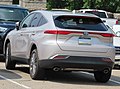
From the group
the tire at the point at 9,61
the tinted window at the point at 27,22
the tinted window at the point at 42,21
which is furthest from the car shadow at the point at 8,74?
the tinted window at the point at 42,21

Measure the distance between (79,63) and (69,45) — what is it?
49cm

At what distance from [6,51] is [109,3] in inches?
1200

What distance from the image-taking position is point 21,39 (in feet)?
41.5

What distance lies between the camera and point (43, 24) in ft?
37.8

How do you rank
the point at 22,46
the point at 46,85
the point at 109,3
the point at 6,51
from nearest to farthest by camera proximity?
the point at 46,85 → the point at 22,46 → the point at 6,51 → the point at 109,3

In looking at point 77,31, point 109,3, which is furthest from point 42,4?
point 77,31

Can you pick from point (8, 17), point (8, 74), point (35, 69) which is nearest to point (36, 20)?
point (35, 69)

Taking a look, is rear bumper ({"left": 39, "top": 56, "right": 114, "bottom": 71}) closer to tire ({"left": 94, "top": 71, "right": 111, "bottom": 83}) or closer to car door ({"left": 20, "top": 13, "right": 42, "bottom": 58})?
tire ({"left": 94, "top": 71, "right": 111, "bottom": 83})

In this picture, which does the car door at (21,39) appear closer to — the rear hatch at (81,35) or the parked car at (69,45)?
the parked car at (69,45)

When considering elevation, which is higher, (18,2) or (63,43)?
(63,43)

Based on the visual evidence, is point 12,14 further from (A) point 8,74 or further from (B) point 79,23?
(B) point 79,23

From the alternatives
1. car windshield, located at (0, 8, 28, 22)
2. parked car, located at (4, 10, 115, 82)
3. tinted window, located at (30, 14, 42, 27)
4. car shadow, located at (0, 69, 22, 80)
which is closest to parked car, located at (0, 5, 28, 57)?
car windshield, located at (0, 8, 28, 22)

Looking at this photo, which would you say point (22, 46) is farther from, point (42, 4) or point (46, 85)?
point (42, 4)

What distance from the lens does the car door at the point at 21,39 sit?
12430mm
